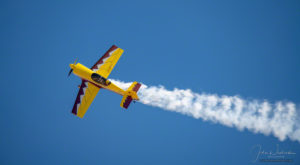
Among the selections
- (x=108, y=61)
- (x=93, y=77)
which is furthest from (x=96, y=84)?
(x=108, y=61)

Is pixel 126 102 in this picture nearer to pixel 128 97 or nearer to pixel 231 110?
pixel 128 97

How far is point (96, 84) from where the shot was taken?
21594 mm

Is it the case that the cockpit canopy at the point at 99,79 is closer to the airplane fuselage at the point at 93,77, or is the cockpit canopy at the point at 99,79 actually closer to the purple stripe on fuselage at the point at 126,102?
the airplane fuselage at the point at 93,77

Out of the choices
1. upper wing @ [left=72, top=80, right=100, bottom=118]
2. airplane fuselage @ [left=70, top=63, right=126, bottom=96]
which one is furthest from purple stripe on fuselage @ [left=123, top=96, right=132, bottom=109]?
upper wing @ [left=72, top=80, right=100, bottom=118]

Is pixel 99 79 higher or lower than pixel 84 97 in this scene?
higher

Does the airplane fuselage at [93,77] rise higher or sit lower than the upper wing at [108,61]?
lower

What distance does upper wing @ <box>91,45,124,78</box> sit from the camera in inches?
866

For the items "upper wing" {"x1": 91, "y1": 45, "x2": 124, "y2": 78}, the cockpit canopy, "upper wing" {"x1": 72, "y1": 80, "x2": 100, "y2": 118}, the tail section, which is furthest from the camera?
"upper wing" {"x1": 91, "y1": 45, "x2": 124, "y2": 78}

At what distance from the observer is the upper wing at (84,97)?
21.4 metres

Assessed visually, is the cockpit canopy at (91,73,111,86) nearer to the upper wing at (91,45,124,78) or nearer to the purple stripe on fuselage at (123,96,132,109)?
the upper wing at (91,45,124,78)

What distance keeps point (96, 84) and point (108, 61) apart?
2.43m

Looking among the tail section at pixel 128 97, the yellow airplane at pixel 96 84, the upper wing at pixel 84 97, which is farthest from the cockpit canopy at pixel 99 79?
the tail section at pixel 128 97

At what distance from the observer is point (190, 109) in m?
22.5

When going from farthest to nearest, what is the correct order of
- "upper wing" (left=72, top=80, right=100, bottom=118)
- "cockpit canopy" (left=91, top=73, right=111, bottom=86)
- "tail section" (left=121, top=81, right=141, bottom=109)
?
1. "upper wing" (left=72, top=80, right=100, bottom=118)
2. "tail section" (left=121, top=81, right=141, bottom=109)
3. "cockpit canopy" (left=91, top=73, right=111, bottom=86)
